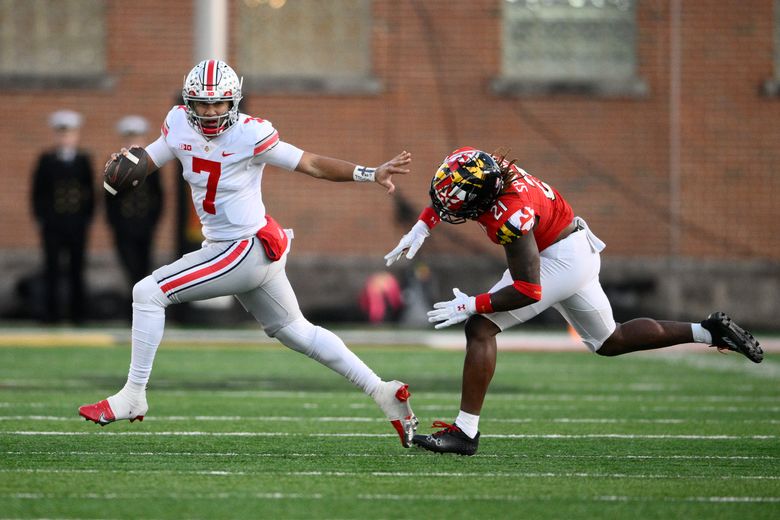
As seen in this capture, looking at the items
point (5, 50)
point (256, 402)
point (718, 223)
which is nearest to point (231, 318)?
point (5, 50)

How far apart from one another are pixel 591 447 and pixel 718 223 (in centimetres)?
1125

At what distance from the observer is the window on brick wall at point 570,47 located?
718 inches

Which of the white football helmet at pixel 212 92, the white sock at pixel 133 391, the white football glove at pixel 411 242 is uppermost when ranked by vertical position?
the white football helmet at pixel 212 92

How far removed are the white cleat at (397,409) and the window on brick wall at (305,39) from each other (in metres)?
11.2

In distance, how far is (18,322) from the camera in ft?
57.1

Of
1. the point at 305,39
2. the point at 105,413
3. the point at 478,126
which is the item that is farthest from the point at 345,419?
the point at 305,39

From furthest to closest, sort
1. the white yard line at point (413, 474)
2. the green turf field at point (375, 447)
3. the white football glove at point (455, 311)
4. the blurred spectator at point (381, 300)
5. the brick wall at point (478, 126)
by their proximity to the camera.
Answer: the brick wall at point (478, 126) → the blurred spectator at point (381, 300) → the white football glove at point (455, 311) → the white yard line at point (413, 474) → the green turf field at point (375, 447)

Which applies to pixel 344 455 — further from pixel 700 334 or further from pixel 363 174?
pixel 700 334

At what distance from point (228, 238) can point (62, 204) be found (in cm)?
951

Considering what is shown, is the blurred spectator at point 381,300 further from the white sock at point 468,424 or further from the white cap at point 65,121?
the white sock at point 468,424

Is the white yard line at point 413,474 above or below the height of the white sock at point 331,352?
below

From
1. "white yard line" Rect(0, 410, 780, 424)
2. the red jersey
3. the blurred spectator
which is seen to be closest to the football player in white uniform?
the red jersey

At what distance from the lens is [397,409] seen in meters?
7.34

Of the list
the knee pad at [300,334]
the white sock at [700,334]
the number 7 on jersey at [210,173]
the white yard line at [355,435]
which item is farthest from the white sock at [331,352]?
the white sock at [700,334]
